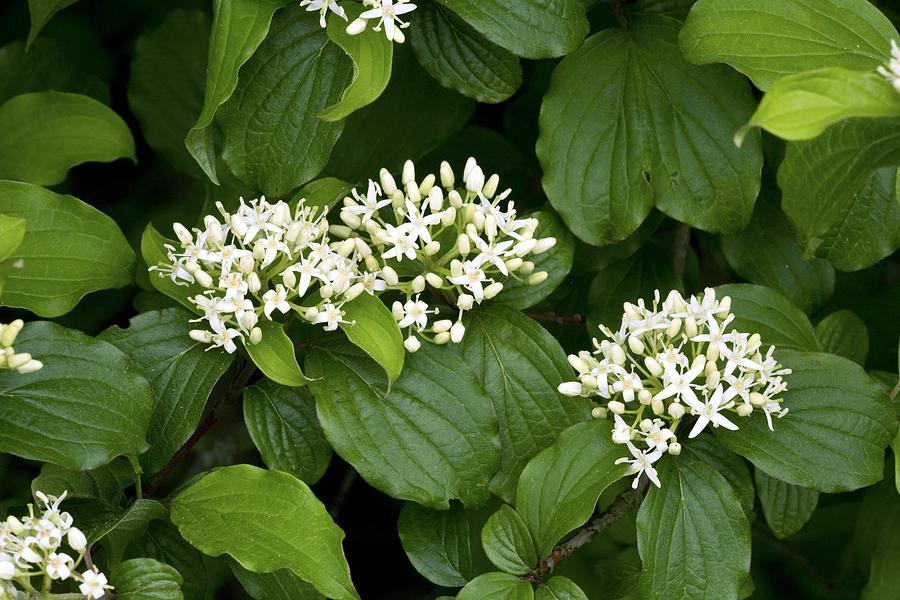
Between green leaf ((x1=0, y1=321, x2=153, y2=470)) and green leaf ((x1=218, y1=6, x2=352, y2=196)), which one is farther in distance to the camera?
green leaf ((x1=218, y1=6, x2=352, y2=196))

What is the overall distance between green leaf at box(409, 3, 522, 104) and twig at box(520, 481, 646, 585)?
858mm

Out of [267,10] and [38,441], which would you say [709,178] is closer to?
[267,10]

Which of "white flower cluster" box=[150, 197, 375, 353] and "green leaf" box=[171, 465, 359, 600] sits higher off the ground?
"white flower cluster" box=[150, 197, 375, 353]

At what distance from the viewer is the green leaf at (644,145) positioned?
1918 mm

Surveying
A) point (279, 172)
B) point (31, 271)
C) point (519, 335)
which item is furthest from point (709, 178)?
point (31, 271)

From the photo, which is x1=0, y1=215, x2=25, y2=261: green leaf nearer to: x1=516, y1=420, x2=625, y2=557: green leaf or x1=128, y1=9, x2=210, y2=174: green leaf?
x1=516, y1=420, x2=625, y2=557: green leaf

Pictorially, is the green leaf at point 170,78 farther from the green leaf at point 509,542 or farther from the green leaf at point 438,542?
the green leaf at point 509,542

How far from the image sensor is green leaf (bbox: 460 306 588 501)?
1.81 m

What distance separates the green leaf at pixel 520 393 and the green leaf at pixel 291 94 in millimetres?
493

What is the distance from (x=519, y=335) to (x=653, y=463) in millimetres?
344

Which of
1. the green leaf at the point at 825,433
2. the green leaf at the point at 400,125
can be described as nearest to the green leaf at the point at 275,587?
the green leaf at the point at 825,433

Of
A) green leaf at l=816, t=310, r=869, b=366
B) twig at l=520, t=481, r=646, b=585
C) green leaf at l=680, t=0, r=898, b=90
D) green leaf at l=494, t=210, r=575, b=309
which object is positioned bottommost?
twig at l=520, t=481, r=646, b=585

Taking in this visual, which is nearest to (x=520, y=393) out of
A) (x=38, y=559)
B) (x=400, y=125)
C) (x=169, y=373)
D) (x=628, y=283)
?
(x=628, y=283)

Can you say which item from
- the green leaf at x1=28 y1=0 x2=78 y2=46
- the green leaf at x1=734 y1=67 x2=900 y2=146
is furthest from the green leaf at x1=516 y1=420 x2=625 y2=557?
the green leaf at x1=28 y1=0 x2=78 y2=46
